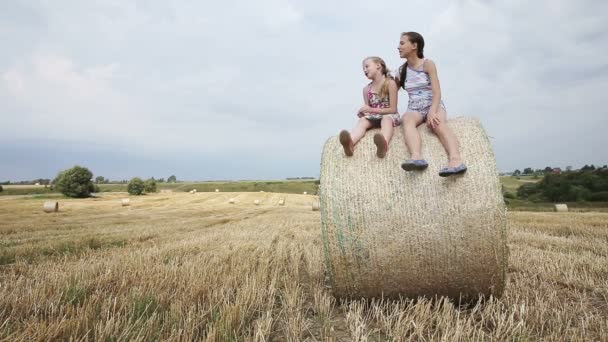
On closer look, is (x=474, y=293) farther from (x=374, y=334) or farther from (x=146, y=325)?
(x=146, y=325)

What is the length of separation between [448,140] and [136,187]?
4411cm

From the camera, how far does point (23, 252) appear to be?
19.3 ft

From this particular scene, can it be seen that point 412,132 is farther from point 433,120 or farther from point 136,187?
point 136,187

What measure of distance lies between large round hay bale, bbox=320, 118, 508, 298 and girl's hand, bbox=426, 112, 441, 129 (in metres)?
0.22

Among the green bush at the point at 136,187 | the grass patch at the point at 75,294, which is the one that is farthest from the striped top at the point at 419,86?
the green bush at the point at 136,187

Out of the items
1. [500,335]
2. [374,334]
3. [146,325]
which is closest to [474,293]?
[500,335]

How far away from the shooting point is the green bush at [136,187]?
42156 mm

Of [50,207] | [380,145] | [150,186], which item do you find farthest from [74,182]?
[380,145]

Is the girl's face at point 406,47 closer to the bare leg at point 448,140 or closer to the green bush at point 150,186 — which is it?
the bare leg at point 448,140

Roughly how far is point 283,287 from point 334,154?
147cm

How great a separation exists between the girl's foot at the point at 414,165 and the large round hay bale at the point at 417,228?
8cm

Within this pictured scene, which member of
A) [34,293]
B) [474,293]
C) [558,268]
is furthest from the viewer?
[558,268]

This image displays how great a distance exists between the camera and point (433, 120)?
11.7 feet

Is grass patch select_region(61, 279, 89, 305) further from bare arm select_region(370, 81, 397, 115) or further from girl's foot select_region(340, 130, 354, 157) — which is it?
bare arm select_region(370, 81, 397, 115)
